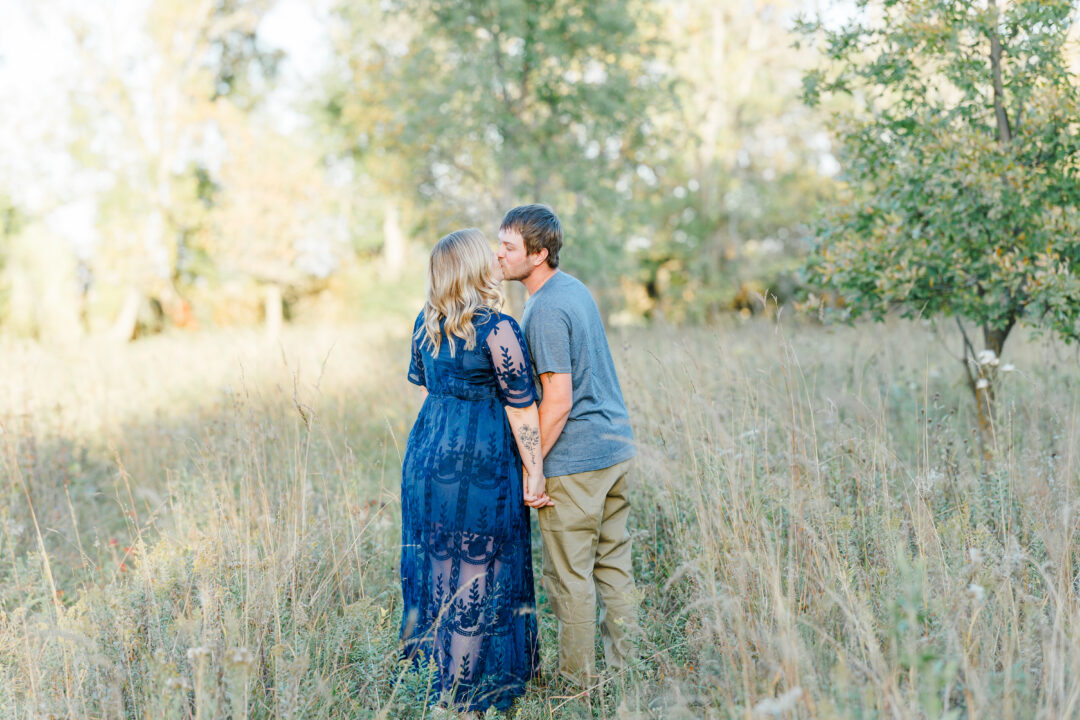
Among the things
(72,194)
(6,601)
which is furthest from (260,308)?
(6,601)

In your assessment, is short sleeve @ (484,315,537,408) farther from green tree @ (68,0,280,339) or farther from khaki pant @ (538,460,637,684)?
green tree @ (68,0,280,339)

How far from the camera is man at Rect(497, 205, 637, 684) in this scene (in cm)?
302

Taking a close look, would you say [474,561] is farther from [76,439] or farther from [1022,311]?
[76,439]

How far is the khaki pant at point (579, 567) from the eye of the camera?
3080mm

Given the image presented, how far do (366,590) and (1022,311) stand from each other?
172 inches

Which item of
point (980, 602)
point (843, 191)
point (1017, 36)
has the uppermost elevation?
point (1017, 36)

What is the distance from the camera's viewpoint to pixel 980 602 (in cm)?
241

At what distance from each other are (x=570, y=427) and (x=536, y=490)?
295 millimetres

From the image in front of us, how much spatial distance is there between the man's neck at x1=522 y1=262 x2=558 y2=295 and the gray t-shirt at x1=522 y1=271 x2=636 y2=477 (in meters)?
0.02

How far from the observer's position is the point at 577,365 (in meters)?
3.07

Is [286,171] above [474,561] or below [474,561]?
above

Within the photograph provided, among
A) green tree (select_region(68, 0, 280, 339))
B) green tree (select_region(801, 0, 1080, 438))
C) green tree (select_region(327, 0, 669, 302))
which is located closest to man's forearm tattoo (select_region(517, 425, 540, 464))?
green tree (select_region(801, 0, 1080, 438))

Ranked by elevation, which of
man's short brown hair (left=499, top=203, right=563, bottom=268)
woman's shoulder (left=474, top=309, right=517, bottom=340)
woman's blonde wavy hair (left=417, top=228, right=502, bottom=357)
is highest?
man's short brown hair (left=499, top=203, right=563, bottom=268)

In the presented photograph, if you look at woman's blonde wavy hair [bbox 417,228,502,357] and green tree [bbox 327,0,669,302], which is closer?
woman's blonde wavy hair [bbox 417,228,502,357]
